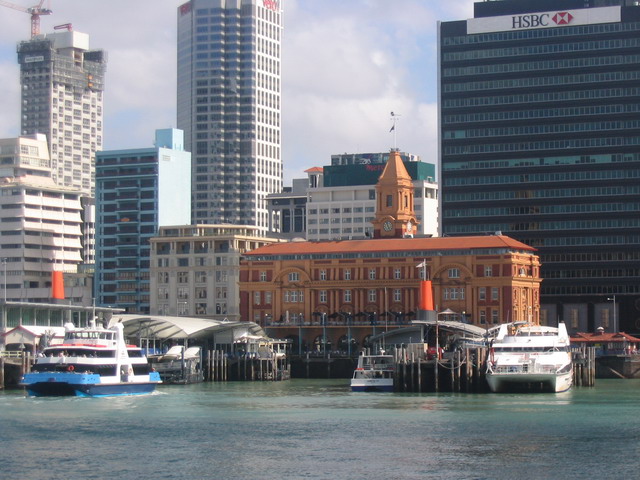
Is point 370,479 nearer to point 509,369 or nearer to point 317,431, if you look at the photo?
point 317,431

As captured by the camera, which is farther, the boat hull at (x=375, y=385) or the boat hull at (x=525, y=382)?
the boat hull at (x=375, y=385)

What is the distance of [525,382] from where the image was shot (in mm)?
155500

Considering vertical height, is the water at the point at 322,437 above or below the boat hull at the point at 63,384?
below

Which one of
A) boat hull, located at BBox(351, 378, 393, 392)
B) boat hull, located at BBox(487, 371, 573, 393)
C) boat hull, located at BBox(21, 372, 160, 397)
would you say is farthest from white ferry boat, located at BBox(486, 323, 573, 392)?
boat hull, located at BBox(21, 372, 160, 397)

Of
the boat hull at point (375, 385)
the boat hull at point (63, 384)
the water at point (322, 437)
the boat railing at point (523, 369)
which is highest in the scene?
the boat railing at point (523, 369)

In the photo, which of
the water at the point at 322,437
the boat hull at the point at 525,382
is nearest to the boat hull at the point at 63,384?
the water at the point at 322,437

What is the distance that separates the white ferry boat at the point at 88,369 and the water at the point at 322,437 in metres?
2.51

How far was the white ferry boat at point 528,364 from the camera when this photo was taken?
154625mm

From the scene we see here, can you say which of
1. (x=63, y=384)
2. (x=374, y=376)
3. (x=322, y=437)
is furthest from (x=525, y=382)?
(x=322, y=437)

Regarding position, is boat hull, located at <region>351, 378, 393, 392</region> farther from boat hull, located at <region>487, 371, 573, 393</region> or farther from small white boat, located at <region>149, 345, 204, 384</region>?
small white boat, located at <region>149, 345, 204, 384</region>

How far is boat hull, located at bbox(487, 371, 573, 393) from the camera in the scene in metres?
154

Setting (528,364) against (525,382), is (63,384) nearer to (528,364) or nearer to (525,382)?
(525,382)

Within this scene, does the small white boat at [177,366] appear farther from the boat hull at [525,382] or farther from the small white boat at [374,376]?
the boat hull at [525,382]

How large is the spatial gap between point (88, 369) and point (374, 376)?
34.1 metres
